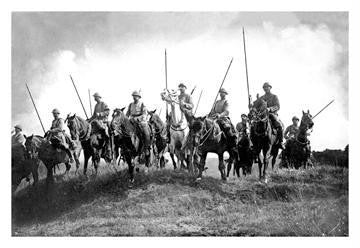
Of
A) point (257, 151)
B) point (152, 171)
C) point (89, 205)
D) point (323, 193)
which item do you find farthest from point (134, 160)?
point (323, 193)

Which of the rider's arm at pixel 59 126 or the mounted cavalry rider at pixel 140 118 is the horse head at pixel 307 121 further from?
the rider's arm at pixel 59 126

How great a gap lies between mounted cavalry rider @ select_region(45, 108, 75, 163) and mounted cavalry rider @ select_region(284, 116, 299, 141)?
535 centimetres

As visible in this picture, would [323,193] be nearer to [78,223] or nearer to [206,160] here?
[206,160]

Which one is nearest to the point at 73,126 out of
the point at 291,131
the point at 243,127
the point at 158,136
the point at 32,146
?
the point at 32,146

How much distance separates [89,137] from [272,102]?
458 centimetres

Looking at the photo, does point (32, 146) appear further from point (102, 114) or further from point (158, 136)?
point (158, 136)

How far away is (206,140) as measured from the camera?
617 inches

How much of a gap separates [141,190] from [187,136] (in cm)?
186

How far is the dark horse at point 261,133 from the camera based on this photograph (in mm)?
15594

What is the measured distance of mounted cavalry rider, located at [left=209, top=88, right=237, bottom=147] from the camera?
625 inches

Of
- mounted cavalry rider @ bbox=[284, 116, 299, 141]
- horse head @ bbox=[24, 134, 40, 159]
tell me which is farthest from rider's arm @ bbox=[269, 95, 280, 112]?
horse head @ bbox=[24, 134, 40, 159]

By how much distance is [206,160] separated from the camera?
53.8ft

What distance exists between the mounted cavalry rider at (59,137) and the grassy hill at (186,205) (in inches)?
32.4

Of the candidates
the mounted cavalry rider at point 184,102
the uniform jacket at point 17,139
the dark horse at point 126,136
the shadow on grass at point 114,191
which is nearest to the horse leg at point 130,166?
the dark horse at point 126,136
